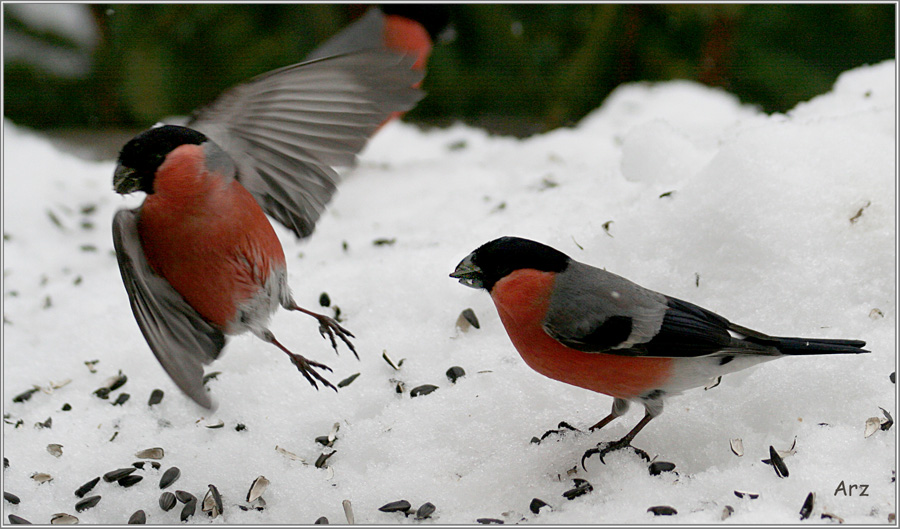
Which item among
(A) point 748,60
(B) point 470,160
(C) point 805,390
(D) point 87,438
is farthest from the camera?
(A) point 748,60

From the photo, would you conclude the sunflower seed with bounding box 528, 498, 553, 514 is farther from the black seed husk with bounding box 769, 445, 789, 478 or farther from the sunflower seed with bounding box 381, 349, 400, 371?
the sunflower seed with bounding box 381, 349, 400, 371

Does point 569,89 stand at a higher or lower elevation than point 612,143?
higher

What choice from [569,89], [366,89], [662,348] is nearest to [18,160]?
[366,89]

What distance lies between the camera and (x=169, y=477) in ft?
5.58

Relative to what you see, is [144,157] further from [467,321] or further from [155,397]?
[467,321]

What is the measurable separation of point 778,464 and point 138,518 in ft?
4.11

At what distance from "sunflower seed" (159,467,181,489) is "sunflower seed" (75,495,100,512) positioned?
129 mm

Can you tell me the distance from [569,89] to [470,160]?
3.63 feet

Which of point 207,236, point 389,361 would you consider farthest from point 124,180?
point 389,361

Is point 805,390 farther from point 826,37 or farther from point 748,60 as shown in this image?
point 826,37

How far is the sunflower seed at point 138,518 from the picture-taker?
1.59 metres

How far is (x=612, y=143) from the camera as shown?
338 centimetres

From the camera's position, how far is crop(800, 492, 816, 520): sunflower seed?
1.37m

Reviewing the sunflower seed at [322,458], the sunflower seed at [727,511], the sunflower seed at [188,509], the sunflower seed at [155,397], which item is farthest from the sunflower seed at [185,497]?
the sunflower seed at [727,511]
